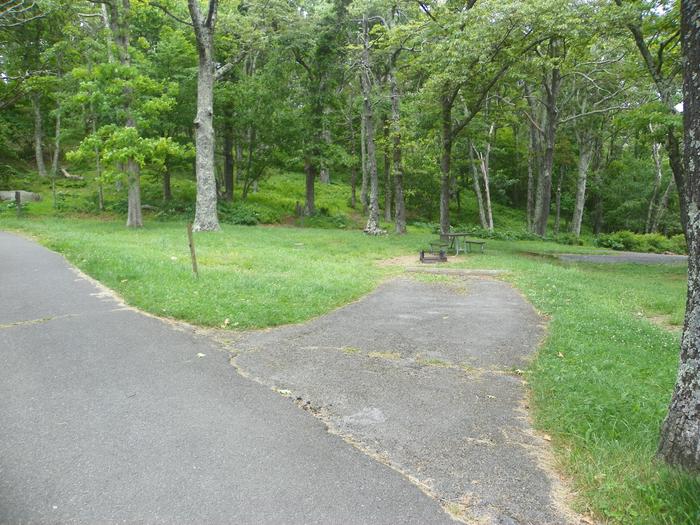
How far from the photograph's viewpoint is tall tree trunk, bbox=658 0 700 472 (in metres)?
3.05

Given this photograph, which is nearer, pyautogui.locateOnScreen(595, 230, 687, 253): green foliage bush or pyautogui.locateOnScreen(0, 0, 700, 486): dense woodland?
pyautogui.locateOnScreen(0, 0, 700, 486): dense woodland

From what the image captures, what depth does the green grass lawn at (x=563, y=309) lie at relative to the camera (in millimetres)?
3250

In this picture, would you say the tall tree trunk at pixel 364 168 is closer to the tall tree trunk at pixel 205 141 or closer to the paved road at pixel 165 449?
the tall tree trunk at pixel 205 141

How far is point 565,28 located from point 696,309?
13810 mm

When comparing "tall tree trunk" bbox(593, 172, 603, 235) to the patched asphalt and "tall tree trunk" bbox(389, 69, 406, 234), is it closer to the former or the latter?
"tall tree trunk" bbox(389, 69, 406, 234)

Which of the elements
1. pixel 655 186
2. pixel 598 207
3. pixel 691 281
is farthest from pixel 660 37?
pixel 598 207

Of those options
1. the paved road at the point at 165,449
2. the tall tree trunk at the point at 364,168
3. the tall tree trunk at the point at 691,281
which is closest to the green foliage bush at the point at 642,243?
the tall tree trunk at the point at 364,168

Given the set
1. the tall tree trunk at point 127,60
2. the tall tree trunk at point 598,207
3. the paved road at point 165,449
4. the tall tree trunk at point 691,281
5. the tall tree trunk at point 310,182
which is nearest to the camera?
the paved road at point 165,449

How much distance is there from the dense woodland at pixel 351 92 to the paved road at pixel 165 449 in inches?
464

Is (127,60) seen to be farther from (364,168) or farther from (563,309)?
(563,309)

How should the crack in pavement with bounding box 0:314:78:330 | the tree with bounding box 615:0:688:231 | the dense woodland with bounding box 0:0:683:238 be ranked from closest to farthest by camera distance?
the crack in pavement with bounding box 0:314:78:330 < the tree with bounding box 615:0:688:231 < the dense woodland with bounding box 0:0:683:238

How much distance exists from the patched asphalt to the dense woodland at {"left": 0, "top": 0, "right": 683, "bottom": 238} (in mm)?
8444

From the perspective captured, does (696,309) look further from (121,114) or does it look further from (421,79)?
(421,79)

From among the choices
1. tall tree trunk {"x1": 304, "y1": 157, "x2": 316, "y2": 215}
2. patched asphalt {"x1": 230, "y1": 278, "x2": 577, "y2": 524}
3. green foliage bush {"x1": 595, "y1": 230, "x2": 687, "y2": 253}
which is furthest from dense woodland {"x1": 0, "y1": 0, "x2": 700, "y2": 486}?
green foliage bush {"x1": 595, "y1": 230, "x2": 687, "y2": 253}
